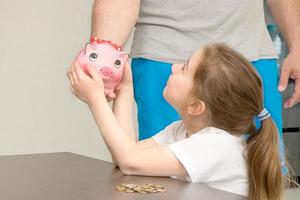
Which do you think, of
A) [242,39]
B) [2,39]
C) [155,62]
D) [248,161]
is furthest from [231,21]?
[2,39]

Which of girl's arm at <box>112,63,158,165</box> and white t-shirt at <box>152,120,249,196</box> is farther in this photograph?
girl's arm at <box>112,63,158,165</box>

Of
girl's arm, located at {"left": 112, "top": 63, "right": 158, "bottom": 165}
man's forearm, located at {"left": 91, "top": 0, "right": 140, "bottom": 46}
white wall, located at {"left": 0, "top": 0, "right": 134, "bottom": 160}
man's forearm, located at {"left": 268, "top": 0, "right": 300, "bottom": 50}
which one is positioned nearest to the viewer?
girl's arm, located at {"left": 112, "top": 63, "right": 158, "bottom": 165}

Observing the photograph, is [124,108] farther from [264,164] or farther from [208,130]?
[264,164]

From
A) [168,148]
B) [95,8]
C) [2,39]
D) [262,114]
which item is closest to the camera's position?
[168,148]

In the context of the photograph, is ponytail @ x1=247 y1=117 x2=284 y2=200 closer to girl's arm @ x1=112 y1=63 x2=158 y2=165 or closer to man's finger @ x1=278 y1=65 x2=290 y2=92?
girl's arm @ x1=112 y1=63 x2=158 y2=165

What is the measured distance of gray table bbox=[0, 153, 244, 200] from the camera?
866 mm

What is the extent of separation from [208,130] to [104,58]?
0.24 metres

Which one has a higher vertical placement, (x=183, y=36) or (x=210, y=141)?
(x=183, y=36)

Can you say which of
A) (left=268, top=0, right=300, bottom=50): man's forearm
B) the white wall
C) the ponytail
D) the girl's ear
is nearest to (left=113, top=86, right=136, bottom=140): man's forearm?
the girl's ear

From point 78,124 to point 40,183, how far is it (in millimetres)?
2280

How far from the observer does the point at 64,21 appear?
3146 millimetres

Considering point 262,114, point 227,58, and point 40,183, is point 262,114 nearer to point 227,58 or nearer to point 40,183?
point 227,58

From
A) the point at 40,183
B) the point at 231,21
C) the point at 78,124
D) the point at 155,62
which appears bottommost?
the point at 78,124

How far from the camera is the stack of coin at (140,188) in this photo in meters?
0.90
